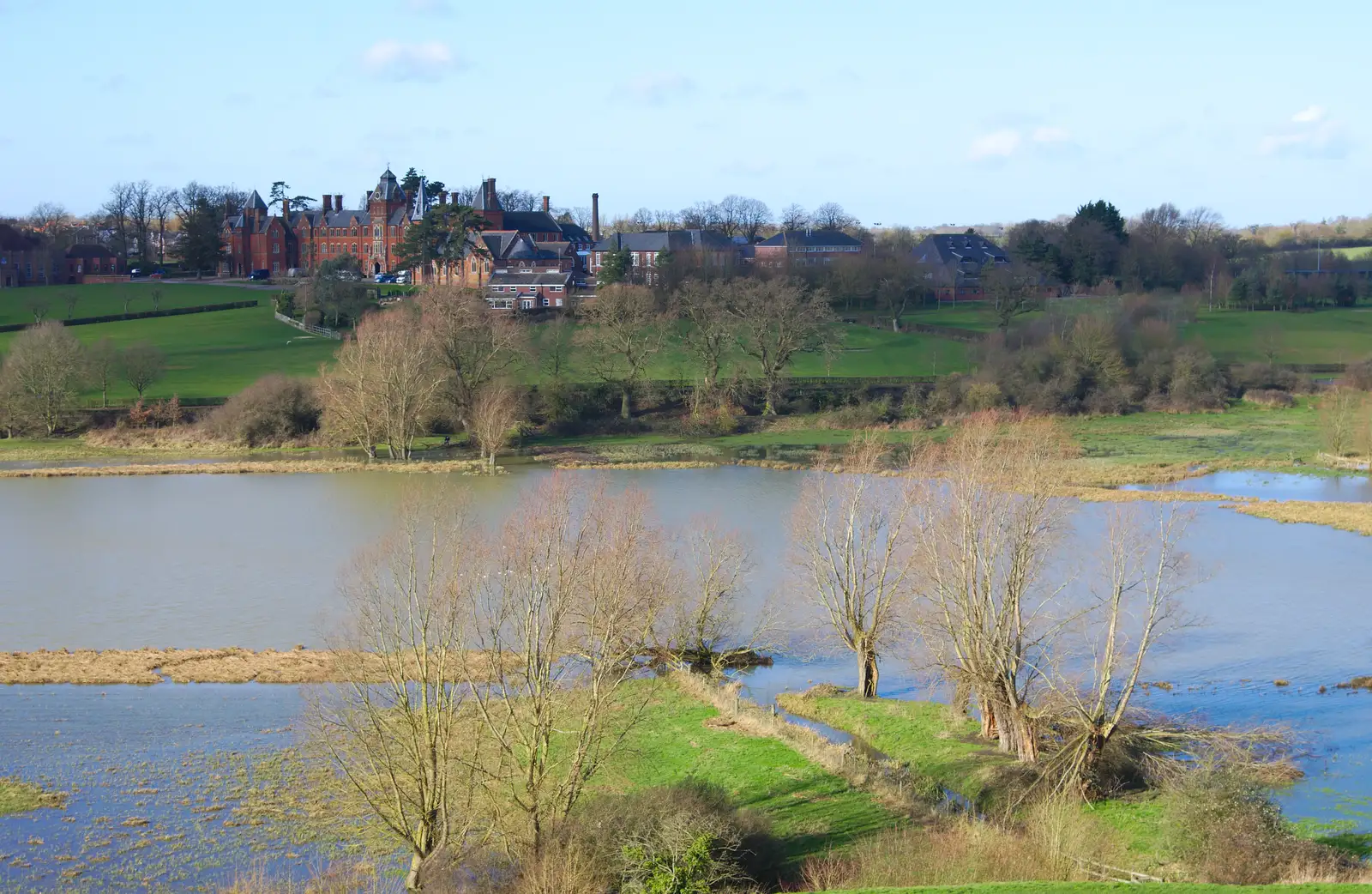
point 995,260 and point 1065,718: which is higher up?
point 995,260

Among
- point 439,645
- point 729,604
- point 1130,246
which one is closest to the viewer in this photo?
point 439,645

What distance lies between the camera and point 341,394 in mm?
50562

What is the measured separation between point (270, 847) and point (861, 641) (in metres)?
10.8

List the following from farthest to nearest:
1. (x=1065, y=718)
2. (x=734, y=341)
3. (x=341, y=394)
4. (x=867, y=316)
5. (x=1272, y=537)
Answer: (x=867, y=316)
(x=734, y=341)
(x=341, y=394)
(x=1272, y=537)
(x=1065, y=718)

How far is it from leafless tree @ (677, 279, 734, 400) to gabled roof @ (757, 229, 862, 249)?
36596 millimetres

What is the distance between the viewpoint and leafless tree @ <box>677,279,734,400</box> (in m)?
59.1

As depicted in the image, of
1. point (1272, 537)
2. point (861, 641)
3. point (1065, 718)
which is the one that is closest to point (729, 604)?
point (861, 641)

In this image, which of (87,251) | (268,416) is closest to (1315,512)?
(268,416)

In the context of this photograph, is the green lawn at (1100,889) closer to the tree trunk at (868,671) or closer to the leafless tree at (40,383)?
the tree trunk at (868,671)

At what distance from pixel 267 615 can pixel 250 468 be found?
69.0 ft

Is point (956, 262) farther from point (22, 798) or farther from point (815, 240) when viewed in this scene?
point (22, 798)

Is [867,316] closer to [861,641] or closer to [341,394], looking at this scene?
[341,394]

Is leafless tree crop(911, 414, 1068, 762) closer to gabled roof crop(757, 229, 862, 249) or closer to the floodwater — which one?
the floodwater

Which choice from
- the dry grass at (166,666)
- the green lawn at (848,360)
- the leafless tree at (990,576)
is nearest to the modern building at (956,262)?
the green lawn at (848,360)
